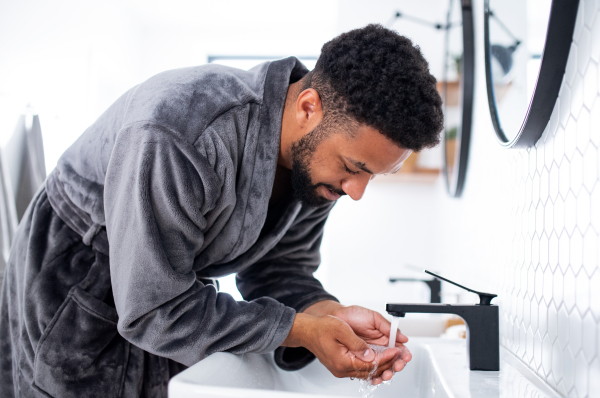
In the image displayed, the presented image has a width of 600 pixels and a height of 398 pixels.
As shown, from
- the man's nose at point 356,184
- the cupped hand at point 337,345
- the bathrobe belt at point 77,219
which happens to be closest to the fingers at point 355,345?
the cupped hand at point 337,345

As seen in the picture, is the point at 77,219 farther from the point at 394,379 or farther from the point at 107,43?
the point at 107,43

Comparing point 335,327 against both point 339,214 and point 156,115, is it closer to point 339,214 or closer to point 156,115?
point 156,115

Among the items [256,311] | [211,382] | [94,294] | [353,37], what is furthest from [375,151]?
[94,294]

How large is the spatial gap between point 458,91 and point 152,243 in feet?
4.21

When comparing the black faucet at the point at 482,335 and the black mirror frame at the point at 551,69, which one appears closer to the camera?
the black mirror frame at the point at 551,69

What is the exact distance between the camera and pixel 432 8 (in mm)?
2371

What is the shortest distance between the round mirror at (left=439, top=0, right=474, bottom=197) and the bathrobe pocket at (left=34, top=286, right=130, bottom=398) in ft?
3.46

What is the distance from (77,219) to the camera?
2.69 feet

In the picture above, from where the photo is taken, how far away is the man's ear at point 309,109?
2.55 ft

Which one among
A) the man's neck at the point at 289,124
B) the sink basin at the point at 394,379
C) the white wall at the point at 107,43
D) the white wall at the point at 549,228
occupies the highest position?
the white wall at the point at 107,43

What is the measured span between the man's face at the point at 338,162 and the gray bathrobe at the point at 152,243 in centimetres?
6

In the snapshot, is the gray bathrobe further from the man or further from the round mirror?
the round mirror

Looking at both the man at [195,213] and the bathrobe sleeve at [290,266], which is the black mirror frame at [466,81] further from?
the man at [195,213]

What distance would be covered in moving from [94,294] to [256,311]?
1.00 feet
